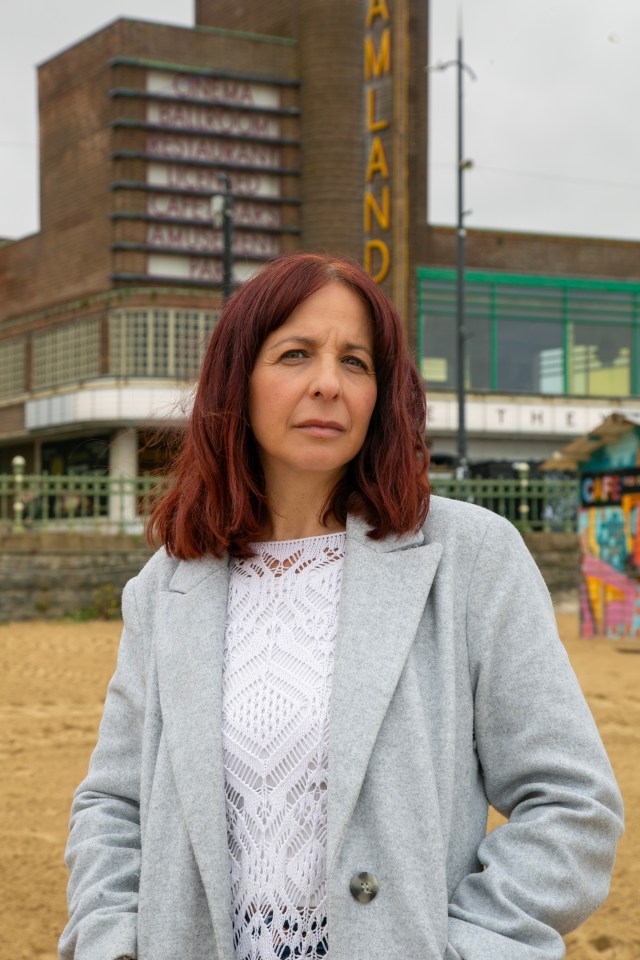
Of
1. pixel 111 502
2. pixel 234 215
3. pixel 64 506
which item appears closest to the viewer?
pixel 64 506

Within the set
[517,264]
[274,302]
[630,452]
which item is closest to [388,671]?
[274,302]

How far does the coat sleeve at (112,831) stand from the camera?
1.96 meters

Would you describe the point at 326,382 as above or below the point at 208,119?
below

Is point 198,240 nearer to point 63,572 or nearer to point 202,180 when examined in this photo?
point 202,180

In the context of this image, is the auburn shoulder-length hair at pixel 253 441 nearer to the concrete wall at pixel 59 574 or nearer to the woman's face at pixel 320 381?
the woman's face at pixel 320 381

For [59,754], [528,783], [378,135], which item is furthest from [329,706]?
[378,135]

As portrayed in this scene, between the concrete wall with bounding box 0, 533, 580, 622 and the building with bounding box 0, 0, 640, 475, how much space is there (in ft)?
55.2

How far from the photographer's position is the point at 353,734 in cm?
184

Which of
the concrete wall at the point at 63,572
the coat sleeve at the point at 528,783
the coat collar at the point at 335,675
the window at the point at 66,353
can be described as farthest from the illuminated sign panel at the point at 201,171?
the coat sleeve at the point at 528,783

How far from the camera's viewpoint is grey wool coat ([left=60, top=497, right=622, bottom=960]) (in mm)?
1809

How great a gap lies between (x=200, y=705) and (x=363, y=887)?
43cm

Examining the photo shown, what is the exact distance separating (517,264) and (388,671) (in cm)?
3789

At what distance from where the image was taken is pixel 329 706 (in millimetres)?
1950

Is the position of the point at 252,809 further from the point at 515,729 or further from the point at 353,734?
the point at 515,729
